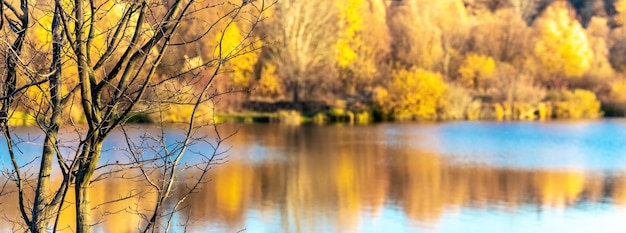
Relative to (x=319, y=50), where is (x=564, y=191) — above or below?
below

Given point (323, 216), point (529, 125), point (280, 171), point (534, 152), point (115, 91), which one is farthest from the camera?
Result: point (529, 125)

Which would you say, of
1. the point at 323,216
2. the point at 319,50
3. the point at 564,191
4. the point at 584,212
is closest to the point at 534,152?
the point at 564,191

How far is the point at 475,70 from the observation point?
1179 inches

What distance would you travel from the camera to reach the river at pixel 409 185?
9.08 metres

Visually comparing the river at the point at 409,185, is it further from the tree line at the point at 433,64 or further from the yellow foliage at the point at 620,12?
the yellow foliage at the point at 620,12

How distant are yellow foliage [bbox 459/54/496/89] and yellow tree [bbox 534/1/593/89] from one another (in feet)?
8.32

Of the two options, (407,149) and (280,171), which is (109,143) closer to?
(280,171)

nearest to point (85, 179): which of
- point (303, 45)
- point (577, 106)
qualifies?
point (303, 45)

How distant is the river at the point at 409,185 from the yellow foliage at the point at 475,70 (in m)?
9.09

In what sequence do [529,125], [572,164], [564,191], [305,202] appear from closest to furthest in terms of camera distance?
[305,202]
[564,191]
[572,164]
[529,125]

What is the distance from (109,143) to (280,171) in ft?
12.7

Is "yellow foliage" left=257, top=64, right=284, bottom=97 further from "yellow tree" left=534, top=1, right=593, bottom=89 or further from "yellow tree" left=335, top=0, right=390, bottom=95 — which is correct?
"yellow tree" left=534, top=1, right=593, bottom=89

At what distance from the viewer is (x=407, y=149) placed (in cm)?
1730

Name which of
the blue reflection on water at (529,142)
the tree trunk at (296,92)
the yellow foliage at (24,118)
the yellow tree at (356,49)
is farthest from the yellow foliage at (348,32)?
the yellow foliage at (24,118)
